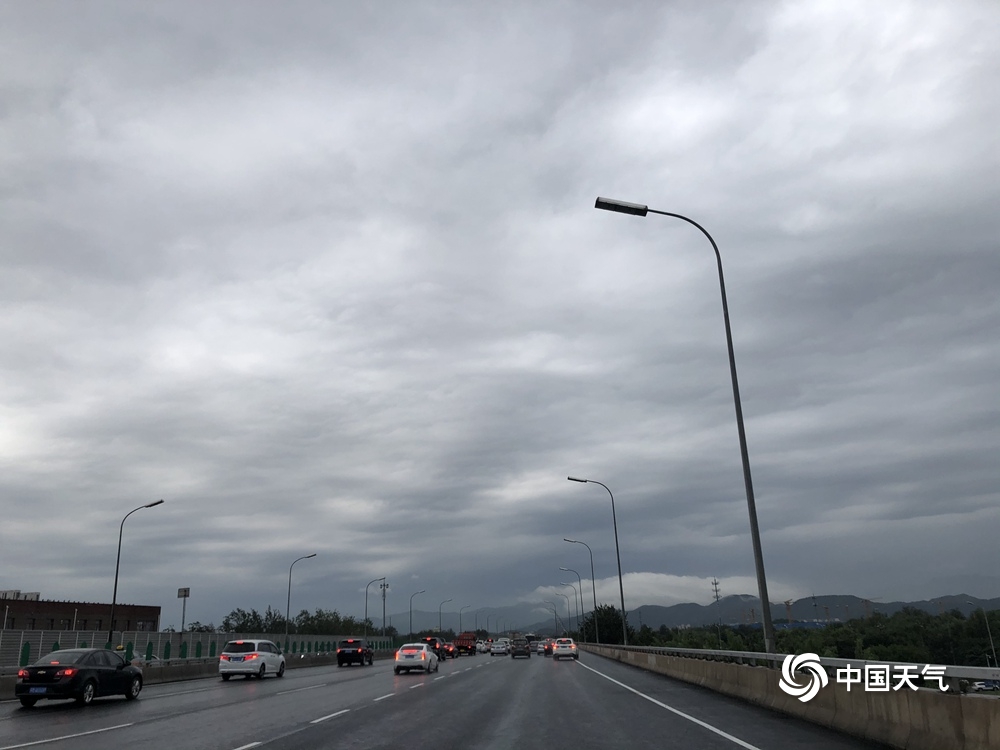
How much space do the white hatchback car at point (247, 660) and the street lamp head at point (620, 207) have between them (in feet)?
85.6

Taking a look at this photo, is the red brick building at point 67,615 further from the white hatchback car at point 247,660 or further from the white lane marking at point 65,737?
the white lane marking at point 65,737

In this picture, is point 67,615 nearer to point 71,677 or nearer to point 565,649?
point 565,649

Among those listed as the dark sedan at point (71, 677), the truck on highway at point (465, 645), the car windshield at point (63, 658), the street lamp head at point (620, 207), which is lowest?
the truck on highway at point (465, 645)

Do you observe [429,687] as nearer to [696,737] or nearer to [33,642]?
[696,737]

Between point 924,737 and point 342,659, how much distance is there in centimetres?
4838

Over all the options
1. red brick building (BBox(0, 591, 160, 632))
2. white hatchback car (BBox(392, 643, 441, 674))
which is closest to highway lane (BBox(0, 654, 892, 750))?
white hatchback car (BBox(392, 643, 441, 674))

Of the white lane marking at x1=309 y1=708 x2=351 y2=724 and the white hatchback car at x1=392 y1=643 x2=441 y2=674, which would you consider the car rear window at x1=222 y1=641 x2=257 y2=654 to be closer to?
the white hatchback car at x1=392 y1=643 x2=441 y2=674

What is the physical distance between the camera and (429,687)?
2634cm

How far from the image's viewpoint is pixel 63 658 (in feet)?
66.2

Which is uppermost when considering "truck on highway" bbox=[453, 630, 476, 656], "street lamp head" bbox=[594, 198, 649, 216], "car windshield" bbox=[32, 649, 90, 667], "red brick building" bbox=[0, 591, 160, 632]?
"street lamp head" bbox=[594, 198, 649, 216]

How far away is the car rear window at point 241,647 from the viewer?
115ft

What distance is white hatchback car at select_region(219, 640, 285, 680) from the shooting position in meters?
34.4

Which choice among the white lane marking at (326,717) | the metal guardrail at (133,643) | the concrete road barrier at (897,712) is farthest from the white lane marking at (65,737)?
the metal guardrail at (133,643)

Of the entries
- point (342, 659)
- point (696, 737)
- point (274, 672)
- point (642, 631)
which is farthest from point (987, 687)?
point (642, 631)
